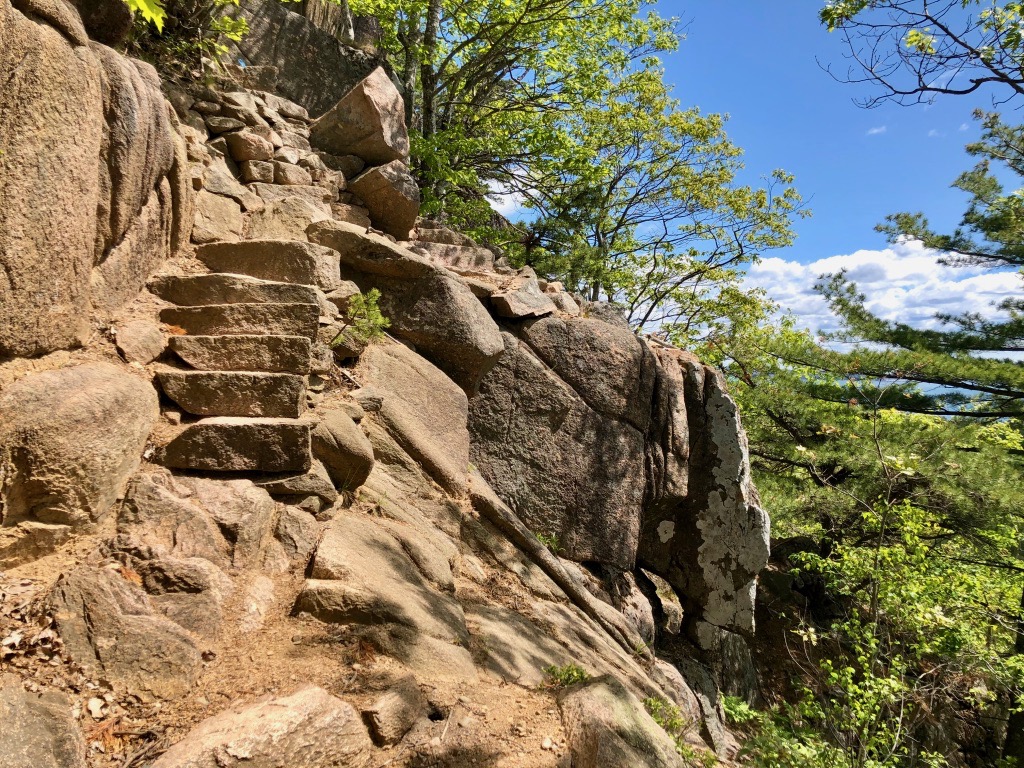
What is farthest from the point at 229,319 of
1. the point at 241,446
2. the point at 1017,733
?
the point at 1017,733

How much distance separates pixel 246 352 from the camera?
416 centimetres

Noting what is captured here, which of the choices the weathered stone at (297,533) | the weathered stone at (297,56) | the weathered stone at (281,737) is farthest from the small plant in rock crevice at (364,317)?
the weathered stone at (297,56)

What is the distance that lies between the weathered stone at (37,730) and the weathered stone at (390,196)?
6870 mm

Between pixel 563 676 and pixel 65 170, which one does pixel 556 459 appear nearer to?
pixel 563 676

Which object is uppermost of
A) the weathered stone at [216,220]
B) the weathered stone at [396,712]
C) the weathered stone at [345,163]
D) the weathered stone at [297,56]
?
the weathered stone at [297,56]

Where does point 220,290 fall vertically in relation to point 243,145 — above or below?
below

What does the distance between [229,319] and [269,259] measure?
119 centimetres

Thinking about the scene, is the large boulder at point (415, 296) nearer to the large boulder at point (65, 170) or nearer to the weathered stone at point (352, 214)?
the weathered stone at point (352, 214)

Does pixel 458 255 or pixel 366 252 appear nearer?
pixel 366 252

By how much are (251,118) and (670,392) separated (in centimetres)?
659

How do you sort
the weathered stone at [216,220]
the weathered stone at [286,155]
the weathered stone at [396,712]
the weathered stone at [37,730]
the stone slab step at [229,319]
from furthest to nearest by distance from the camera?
the weathered stone at [286,155]
the weathered stone at [216,220]
the stone slab step at [229,319]
the weathered stone at [396,712]
the weathered stone at [37,730]

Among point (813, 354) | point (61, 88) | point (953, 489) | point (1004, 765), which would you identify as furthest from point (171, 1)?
point (1004, 765)

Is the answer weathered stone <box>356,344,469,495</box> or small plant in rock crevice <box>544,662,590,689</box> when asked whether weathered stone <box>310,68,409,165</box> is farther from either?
small plant in rock crevice <box>544,662,590,689</box>

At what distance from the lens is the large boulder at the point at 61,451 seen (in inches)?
102
